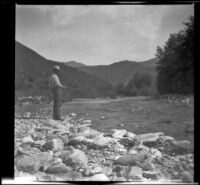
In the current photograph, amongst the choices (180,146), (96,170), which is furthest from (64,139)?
(180,146)

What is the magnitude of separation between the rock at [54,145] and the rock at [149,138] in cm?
133

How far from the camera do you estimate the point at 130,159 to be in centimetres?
545

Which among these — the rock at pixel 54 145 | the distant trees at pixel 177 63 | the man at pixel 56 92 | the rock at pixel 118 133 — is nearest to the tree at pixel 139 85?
the distant trees at pixel 177 63

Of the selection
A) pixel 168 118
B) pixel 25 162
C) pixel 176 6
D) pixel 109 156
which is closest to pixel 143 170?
pixel 109 156

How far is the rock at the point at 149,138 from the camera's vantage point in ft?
18.5

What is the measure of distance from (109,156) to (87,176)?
531 mm

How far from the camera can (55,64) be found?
5.79m

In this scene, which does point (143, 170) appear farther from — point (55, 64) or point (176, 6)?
point (176, 6)

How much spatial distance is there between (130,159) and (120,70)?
1.54 m

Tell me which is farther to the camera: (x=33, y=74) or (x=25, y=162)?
(x=33, y=74)

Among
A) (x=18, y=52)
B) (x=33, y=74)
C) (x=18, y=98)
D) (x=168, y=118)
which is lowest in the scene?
(x=168, y=118)

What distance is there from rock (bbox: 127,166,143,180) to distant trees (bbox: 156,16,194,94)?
1415 mm

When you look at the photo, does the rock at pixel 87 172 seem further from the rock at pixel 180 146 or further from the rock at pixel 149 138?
the rock at pixel 180 146
